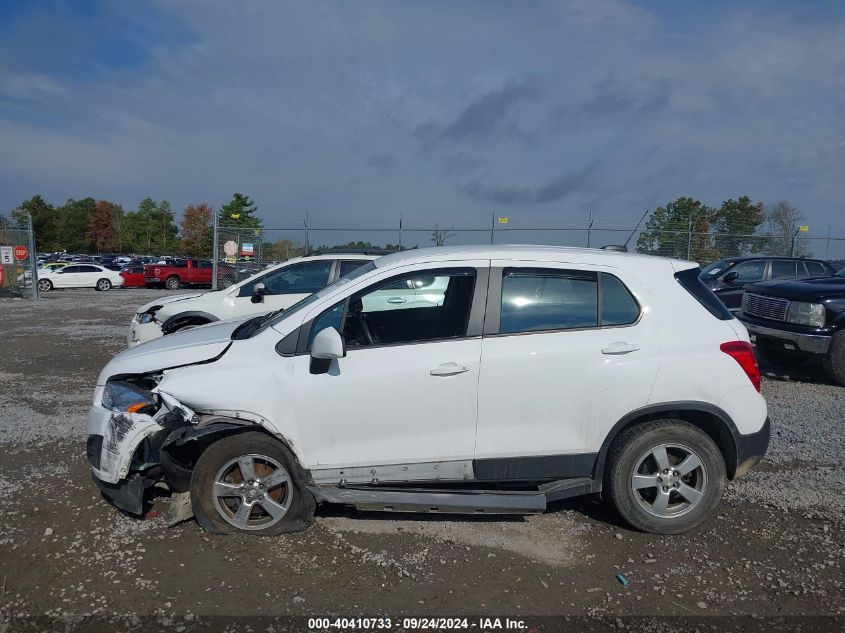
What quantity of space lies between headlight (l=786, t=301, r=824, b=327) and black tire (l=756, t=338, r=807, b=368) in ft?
1.93

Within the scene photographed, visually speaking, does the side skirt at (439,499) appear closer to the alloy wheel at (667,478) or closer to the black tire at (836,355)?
the alloy wheel at (667,478)

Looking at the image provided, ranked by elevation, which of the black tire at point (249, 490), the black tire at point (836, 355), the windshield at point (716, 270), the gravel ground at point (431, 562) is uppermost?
the windshield at point (716, 270)

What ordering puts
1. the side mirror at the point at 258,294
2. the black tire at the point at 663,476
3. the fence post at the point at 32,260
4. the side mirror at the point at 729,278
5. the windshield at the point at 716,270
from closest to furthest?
the black tire at the point at 663,476 < the side mirror at the point at 258,294 < the side mirror at the point at 729,278 < the windshield at the point at 716,270 < the fence post at the point at 32,260

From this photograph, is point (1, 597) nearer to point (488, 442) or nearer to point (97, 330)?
point (488, 442)

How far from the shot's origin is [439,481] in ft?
13.2

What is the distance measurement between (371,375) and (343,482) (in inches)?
27.9

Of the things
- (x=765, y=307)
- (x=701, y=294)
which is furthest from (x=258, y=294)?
(x=765, y=307)

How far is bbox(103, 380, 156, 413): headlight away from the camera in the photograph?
4102 millimetres

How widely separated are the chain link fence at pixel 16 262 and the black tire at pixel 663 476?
24.5 metres

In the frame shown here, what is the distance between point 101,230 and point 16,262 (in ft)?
240

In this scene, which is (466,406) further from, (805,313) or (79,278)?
(79,278)

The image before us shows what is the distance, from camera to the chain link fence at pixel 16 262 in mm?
23312

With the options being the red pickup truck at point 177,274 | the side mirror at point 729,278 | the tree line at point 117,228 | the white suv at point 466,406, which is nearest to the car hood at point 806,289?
the side mirror at point 729,278

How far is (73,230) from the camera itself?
8906 centimetres
